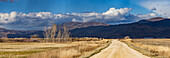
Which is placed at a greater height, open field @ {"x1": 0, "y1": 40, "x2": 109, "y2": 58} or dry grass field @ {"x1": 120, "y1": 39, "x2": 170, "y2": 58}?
open field @ {"x1": 0, "y1": 40, "x2": 109, "y2": 58}

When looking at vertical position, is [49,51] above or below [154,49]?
above

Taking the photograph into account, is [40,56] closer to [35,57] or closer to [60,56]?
[35,57]

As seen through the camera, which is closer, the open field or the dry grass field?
the open field

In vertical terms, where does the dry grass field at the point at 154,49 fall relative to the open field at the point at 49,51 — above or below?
below

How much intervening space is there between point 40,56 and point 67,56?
368cm

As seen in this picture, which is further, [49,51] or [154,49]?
[154,49]

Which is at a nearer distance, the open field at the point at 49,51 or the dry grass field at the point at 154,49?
the open field at the point at 49,51

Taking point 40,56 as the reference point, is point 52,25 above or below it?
above

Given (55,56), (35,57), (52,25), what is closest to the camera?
(35,57)

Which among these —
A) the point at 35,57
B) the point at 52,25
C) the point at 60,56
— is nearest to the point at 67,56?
the point at 60,56

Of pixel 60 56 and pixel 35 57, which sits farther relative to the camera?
pixel 60 56

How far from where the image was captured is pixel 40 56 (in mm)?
22531

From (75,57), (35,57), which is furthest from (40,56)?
(75,57)

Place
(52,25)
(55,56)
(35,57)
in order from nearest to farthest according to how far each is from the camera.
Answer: (35,57) → (55,56) → (52,25)
